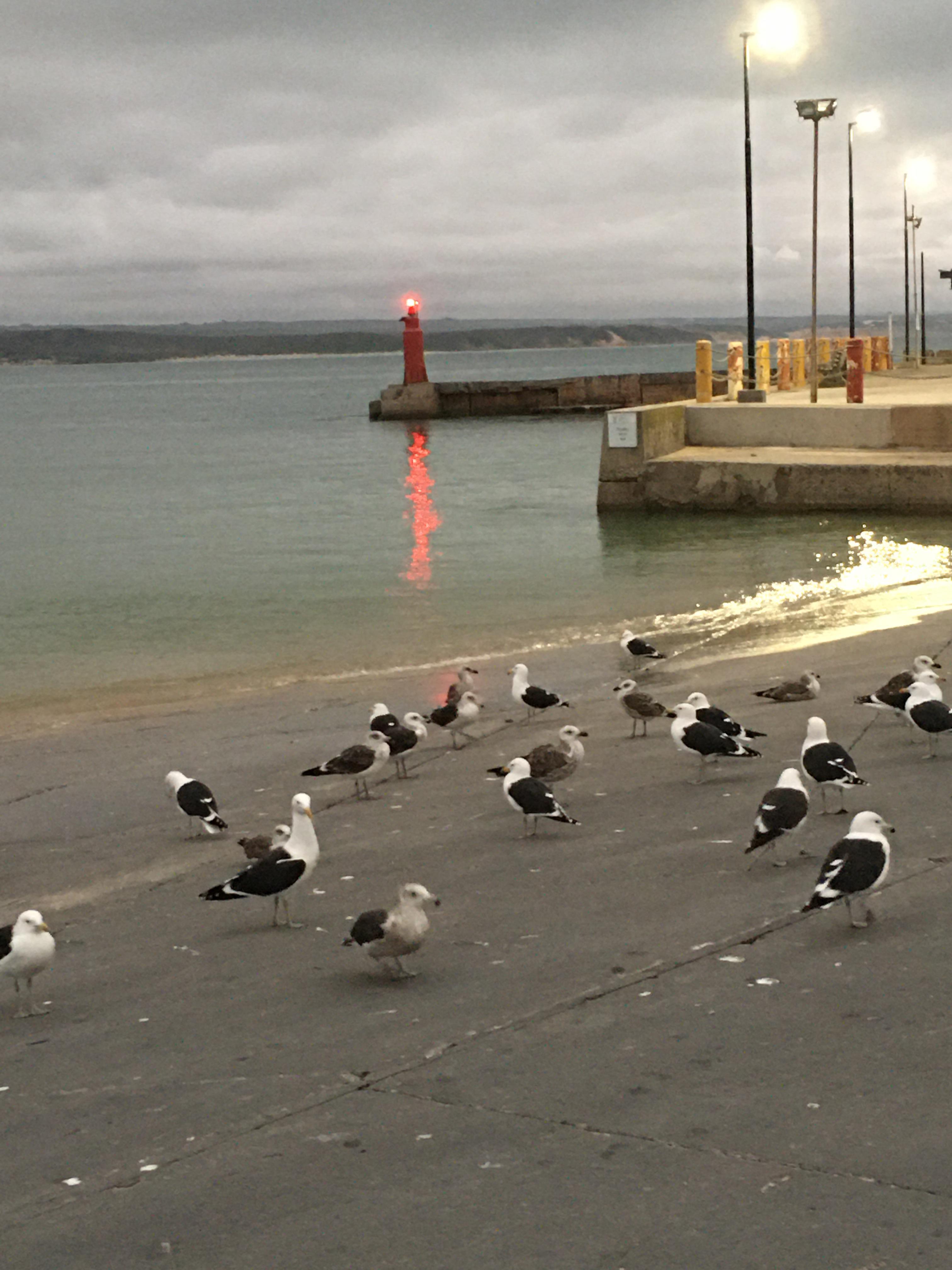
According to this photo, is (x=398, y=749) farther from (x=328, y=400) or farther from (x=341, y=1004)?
(x=328, y=400)

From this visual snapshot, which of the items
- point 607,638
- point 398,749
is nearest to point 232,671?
point 607,638

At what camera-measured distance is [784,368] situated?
4359 cm

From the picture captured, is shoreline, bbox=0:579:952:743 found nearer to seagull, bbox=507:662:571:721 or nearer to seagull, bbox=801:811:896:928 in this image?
seagull, bbox=507:662:571:721

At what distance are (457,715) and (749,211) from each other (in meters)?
27.4

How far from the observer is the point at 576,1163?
4957mm

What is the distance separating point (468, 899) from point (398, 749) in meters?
3.01

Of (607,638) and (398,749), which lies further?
(607,638)

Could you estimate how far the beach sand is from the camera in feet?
15.2

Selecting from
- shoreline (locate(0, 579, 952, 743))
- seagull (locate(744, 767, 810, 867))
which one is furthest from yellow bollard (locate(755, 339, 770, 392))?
seagull (locate(744, 767, 810, 867))

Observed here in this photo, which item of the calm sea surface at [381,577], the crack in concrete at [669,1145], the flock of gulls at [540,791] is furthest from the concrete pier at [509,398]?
the crack in concrete at [669,1145]

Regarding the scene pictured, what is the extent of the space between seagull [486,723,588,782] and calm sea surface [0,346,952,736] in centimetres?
822

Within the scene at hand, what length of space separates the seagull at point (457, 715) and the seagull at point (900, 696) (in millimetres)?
2910

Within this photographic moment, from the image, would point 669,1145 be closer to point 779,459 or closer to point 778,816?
point 778,816

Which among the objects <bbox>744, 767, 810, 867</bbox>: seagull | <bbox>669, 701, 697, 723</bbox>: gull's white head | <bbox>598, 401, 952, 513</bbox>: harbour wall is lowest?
<bbox>744, 767, 810, 867</bbox>: seagull
